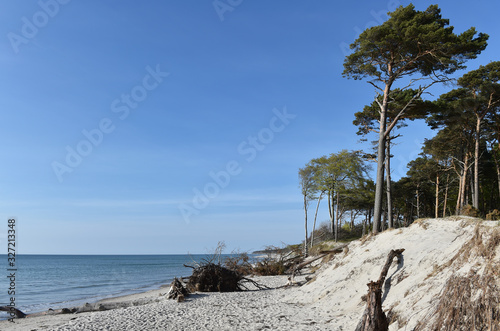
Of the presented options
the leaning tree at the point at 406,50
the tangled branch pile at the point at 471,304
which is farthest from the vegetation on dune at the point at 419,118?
the tangled branch pile at the point at 471,304

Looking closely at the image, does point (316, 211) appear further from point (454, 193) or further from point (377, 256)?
point (377, 256)

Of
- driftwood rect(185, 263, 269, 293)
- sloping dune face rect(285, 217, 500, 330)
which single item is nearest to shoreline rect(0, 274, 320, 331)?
sloping dune face rect(285, 217, 500, 330)

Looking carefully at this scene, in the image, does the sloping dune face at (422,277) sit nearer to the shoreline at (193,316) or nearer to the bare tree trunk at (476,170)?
the shoreline at (193,316)

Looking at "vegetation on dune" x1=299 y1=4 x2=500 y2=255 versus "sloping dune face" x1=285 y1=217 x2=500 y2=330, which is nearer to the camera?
"sloping dune face" x1=285 y1=217 x2=500 y2=330

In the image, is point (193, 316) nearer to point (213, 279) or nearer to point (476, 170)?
point (213, 279)

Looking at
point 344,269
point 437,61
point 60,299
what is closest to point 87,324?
point 344,269

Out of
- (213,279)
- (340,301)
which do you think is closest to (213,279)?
(213,279)

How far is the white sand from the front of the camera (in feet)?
24.3

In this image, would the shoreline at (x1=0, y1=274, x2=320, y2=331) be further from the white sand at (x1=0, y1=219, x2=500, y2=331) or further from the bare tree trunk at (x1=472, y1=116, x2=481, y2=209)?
the bare tree trunk at (x1=472, y1=116, x2=481, y2=209)

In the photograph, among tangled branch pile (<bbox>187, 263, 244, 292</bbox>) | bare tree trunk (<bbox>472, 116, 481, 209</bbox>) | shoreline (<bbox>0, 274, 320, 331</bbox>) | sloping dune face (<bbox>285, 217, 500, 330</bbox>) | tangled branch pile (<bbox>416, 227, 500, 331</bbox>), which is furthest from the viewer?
bare tree trunk (<bbox>472, 116, 481, 209</bbox>)

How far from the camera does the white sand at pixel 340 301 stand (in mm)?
7414

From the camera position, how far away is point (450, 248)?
8.52 metres

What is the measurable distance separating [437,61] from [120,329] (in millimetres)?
18022

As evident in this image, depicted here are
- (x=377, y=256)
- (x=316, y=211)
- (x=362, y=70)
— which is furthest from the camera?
(x=316, y=211)
